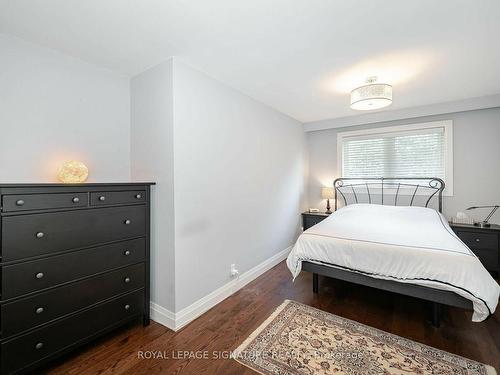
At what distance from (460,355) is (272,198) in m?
2.41

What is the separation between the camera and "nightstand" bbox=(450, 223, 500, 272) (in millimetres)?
2992

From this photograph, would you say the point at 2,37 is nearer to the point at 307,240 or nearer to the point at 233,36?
the point at 233,36

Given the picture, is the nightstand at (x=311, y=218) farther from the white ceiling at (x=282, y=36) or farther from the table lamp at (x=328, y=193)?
the white ceiling at (x=282, y=36)

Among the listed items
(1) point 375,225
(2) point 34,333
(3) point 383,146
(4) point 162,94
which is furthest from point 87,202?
(3) point 383,146

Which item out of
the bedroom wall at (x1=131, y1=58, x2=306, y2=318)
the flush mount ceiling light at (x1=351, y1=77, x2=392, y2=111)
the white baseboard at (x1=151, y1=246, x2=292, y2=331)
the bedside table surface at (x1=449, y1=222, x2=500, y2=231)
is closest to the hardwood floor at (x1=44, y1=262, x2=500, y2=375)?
the white baseboard at (x1=151, y1=246, x2=292, y2=331)

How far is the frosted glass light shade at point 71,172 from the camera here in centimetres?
188

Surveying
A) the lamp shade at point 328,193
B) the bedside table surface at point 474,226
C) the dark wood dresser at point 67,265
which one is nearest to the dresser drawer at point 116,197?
the dark wood dresser at point 67,265

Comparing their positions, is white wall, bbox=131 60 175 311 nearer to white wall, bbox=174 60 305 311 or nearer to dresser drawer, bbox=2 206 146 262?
white wall, bbox=174 60 305 311

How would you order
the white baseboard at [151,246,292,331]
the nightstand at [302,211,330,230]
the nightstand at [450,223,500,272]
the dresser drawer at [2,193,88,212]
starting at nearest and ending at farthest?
1. the dresser drawer at [2,193,88,212]
2. the white baseboard at [151,246,292,331]
3. the nightstand at [450,223,500,272]
4. the nightstand at [302,211,330,230]

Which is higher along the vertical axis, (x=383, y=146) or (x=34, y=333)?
(x=383, y=146)

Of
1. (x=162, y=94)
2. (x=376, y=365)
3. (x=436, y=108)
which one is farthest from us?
(x=436, y=108)

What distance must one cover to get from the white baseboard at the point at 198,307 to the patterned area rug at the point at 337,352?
603 mm

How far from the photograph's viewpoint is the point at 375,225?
107 inches

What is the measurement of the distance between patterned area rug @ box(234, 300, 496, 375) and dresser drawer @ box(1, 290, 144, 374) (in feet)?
3.29
